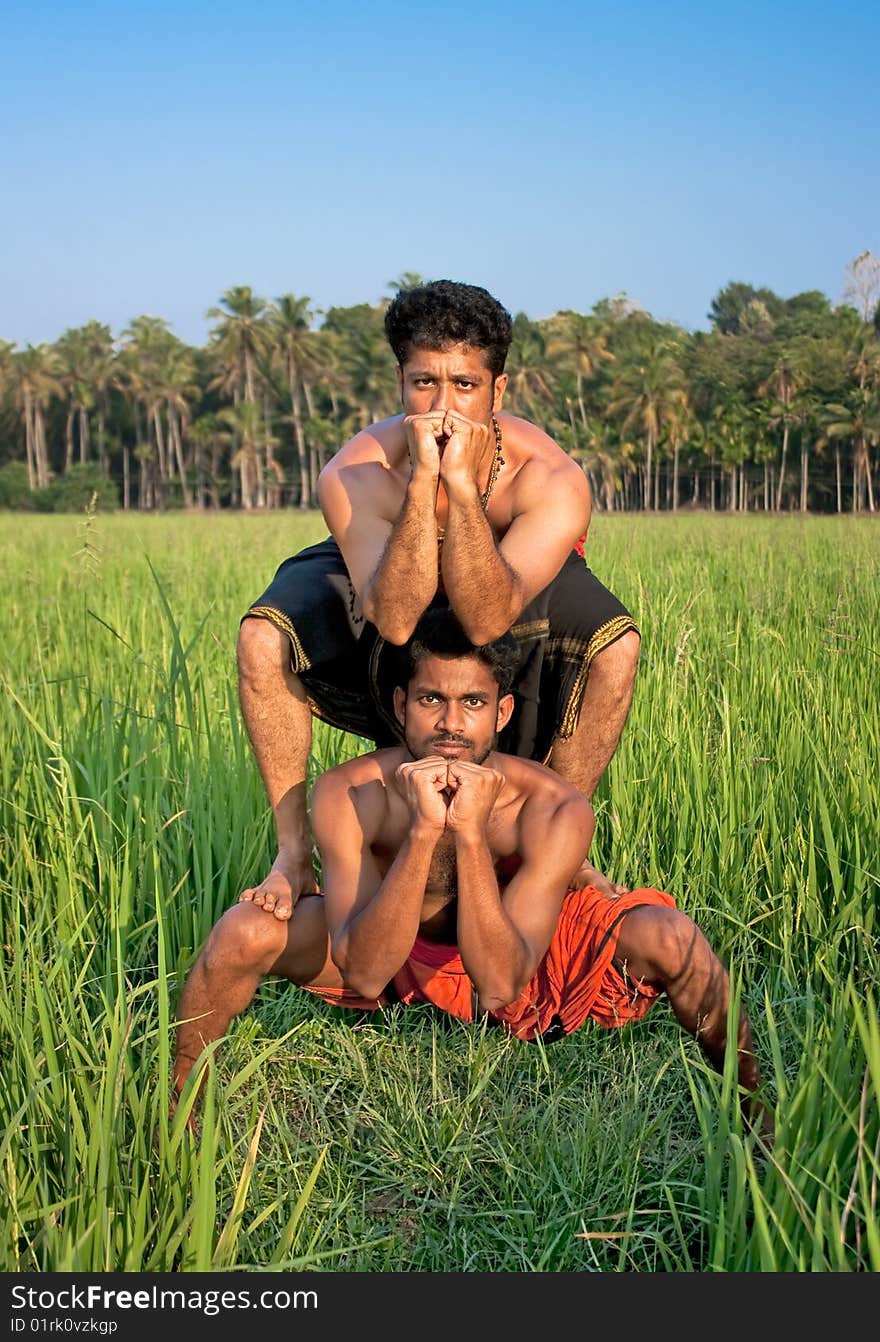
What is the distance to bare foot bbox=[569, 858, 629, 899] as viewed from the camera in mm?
2447

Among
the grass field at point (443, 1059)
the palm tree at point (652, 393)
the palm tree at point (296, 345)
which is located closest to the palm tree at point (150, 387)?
the palm tree at point (296, 345)

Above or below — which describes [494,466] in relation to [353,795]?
above

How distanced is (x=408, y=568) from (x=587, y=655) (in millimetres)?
664

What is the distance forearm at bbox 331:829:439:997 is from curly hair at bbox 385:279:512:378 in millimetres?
1050

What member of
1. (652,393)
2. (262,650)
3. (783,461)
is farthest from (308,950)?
(652,393)

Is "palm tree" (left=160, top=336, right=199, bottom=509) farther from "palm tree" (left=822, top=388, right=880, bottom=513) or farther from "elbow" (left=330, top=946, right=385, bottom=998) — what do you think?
"elbow" (left=330, top=946, right=385, bottom=998)

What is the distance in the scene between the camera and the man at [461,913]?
2.05 meters

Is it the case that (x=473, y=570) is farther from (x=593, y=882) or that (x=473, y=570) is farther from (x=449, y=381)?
(x=593, y=882)

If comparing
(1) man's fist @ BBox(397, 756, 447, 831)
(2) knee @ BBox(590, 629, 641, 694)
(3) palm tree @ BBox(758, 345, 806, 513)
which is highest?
(3) palm tree @ BBox(758, 345, 806, 513)

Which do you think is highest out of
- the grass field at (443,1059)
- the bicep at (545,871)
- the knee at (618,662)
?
the knee at (618,662)

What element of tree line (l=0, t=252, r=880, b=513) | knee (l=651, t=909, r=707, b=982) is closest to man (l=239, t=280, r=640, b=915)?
knee (l=651, t=909, r=707, b=982)

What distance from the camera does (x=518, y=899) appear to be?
7.18ft

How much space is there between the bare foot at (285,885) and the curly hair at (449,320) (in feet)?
3.61

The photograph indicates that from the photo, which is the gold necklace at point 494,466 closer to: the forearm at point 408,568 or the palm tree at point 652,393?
the forearm at point 408,568
